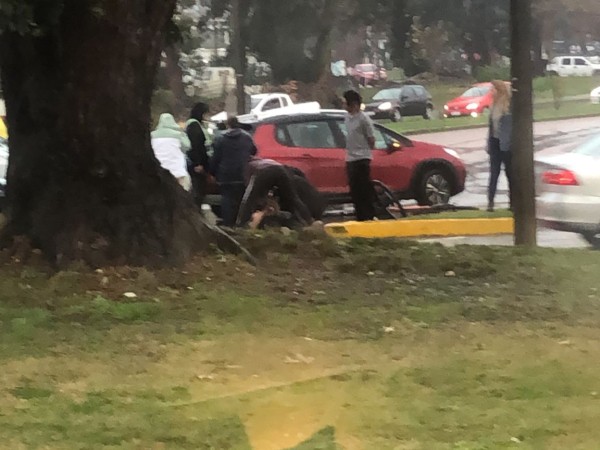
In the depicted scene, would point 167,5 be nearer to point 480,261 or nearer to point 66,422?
point 480,261

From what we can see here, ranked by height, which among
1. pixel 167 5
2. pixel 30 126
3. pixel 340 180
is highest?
Result: pixel 167 5

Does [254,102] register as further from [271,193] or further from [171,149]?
[271,193]

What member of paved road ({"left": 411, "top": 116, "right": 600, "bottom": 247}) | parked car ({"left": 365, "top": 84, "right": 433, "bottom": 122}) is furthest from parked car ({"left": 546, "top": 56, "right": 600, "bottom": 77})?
paved road ({"left": 411, "top": 116, "right": 600, "bottom": 247})

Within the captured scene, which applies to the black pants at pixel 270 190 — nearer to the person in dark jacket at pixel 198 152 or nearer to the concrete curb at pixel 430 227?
the concrete curb at pixel 430 227

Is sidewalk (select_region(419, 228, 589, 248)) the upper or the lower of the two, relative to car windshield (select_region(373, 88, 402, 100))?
lower

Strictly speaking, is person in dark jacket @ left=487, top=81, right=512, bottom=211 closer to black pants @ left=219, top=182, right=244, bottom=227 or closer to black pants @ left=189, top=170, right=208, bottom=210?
black pants @ left=219, top=182, right=244, bottom=227

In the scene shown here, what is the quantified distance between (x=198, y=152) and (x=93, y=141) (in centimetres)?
680

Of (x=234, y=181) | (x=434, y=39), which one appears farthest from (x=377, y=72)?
(x=234, y=181)

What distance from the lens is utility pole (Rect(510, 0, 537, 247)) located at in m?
8.45

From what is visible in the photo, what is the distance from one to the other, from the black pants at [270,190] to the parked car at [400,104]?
2564 cm

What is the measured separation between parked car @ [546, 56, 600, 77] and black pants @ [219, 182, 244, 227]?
1317 inches

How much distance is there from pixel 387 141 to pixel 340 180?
1081 mm

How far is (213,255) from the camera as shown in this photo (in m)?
7.25

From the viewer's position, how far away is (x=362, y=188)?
41.0ft
